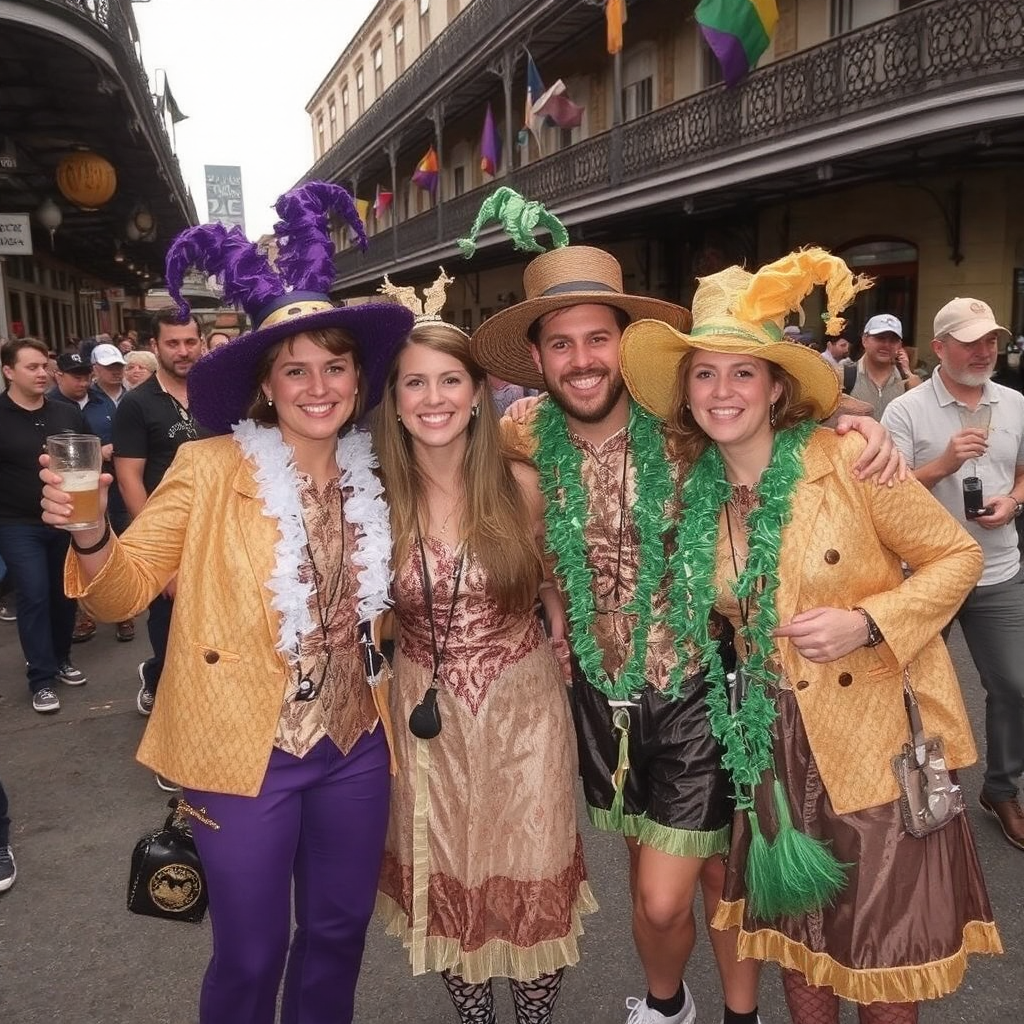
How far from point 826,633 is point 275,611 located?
1.22 metres

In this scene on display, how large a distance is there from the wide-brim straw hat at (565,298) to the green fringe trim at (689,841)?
53.3 inches

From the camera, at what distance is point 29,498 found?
16.3 feet

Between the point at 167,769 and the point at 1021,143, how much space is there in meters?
10.3

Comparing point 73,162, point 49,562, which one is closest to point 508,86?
point 73,162

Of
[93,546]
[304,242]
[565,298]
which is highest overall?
[304,242]

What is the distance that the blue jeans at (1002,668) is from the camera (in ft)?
10.9

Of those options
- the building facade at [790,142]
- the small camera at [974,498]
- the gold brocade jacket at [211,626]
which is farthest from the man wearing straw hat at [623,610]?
the building facade at [790,142]

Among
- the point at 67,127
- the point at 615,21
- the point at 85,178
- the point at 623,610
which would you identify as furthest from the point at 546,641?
the point at 615,21

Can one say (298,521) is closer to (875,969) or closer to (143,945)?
(875,969)

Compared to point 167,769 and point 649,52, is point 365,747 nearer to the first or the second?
point 167,769

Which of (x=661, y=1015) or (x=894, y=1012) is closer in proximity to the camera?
(x=894, y=1012)

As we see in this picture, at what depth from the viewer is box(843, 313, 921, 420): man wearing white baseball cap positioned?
6336 mm

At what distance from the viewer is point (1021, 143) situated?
9.01 metres

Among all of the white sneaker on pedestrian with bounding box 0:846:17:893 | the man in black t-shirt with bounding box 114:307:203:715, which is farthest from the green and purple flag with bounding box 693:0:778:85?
the white sneaker on pedestrian with bounding box 0:846:17:893
